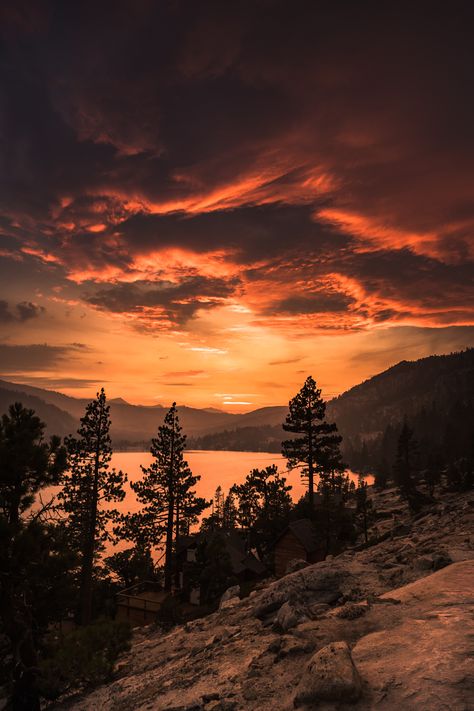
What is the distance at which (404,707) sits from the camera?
552 centimetres

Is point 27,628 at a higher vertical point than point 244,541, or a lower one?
higher

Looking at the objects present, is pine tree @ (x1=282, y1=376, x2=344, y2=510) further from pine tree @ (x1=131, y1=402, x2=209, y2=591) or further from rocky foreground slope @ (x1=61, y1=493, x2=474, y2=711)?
rocky foreground slope @ (x1=61, y1=493, x2=474, y2=711)

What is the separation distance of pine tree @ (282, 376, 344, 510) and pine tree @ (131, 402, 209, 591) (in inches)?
368

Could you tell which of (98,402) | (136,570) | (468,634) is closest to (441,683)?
(468,634)

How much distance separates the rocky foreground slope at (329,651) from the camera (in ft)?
20.0

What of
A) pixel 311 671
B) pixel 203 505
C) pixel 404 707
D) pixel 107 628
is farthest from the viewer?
pixel 203 505

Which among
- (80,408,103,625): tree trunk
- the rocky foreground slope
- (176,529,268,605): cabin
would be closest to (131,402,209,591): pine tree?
(80,408,103,625): tree trunk

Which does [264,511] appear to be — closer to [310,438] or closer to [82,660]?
[310,438]

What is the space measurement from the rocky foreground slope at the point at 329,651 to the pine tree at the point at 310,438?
19.9 meters

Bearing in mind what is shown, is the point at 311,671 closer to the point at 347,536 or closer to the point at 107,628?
the point at 107,628

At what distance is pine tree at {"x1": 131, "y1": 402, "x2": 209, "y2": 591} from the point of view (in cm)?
3219

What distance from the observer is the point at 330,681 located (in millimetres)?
6199

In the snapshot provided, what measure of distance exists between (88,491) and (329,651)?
24652 millimetres

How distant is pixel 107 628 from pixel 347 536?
2930 centimetres
